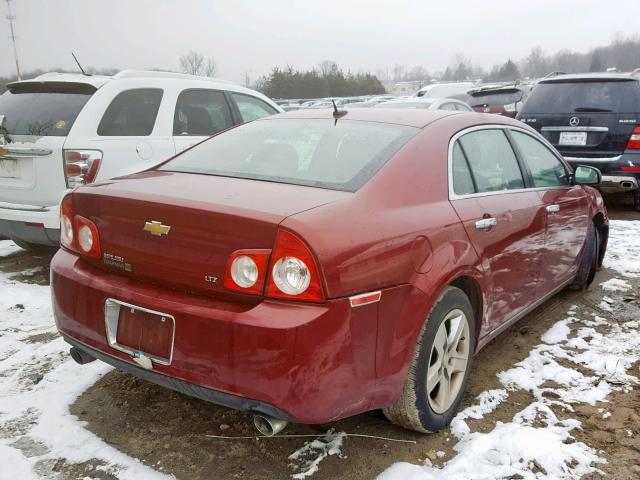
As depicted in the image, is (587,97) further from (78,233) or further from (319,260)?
(78,233)

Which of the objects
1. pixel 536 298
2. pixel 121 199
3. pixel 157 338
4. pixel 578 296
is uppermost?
pixel 121 199

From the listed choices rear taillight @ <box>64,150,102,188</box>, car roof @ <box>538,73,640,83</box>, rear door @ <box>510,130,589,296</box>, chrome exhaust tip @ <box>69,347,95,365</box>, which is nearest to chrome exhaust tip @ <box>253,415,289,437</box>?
chrome exhaust tip @ <box>69,347,95,365</box>

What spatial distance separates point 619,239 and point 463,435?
479 centimetres

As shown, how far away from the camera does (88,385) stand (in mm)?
3141

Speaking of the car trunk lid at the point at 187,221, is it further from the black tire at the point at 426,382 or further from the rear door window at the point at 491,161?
the rear door window at the point at 491,161

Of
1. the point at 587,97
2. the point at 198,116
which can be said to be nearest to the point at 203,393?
the point at 198,116

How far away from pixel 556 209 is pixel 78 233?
295 centimetres

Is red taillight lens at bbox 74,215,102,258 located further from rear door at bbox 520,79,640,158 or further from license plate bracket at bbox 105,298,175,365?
rear door at bbox 520,79,640,158

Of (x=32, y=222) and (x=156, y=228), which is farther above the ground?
(x=156, y=228)

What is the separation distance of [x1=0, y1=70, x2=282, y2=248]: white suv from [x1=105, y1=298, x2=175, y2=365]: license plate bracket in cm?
252

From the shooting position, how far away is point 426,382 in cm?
259

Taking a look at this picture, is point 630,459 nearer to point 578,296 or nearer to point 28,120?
point 578,296

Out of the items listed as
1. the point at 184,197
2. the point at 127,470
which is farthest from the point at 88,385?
the point at 184,197

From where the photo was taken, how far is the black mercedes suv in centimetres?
722
